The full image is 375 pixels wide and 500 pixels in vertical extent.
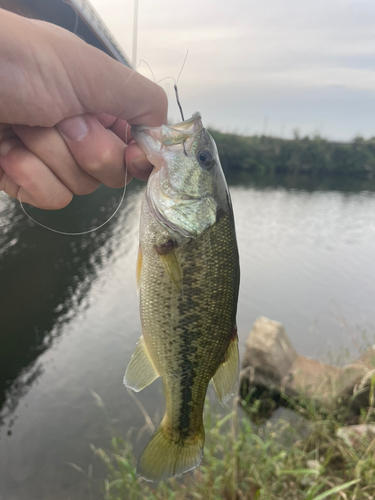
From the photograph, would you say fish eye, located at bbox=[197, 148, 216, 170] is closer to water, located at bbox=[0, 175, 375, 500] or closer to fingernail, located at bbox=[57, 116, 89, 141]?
fingernail, located at bbox=[57, 116, 89, 141]

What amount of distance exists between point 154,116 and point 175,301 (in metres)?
1.07

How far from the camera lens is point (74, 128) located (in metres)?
1.84

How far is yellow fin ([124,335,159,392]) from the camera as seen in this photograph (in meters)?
1.83

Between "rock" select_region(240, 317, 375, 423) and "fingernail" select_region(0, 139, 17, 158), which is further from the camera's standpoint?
"rock" select_region(240, 317, 375, 423)

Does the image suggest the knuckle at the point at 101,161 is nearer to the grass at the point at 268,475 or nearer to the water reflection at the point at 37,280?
the grass at the point at 268,475

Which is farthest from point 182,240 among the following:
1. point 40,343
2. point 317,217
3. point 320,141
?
point 320,141

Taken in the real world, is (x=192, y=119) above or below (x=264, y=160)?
above

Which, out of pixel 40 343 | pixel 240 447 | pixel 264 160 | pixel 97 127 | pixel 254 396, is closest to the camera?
pixel 97 127

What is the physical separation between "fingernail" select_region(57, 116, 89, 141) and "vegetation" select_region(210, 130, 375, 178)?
2204 inches

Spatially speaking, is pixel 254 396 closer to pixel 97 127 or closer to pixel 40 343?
pixel 40 343

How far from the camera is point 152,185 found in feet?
6.00

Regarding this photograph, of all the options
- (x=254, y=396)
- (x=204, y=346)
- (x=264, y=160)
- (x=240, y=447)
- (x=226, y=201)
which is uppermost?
(x=226, y=201)

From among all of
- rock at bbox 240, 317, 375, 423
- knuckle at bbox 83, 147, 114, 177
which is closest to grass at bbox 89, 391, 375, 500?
rock at bbox 240, 317, 375, 423

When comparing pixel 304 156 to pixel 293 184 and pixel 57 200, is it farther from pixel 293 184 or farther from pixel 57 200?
pixel 57 200
